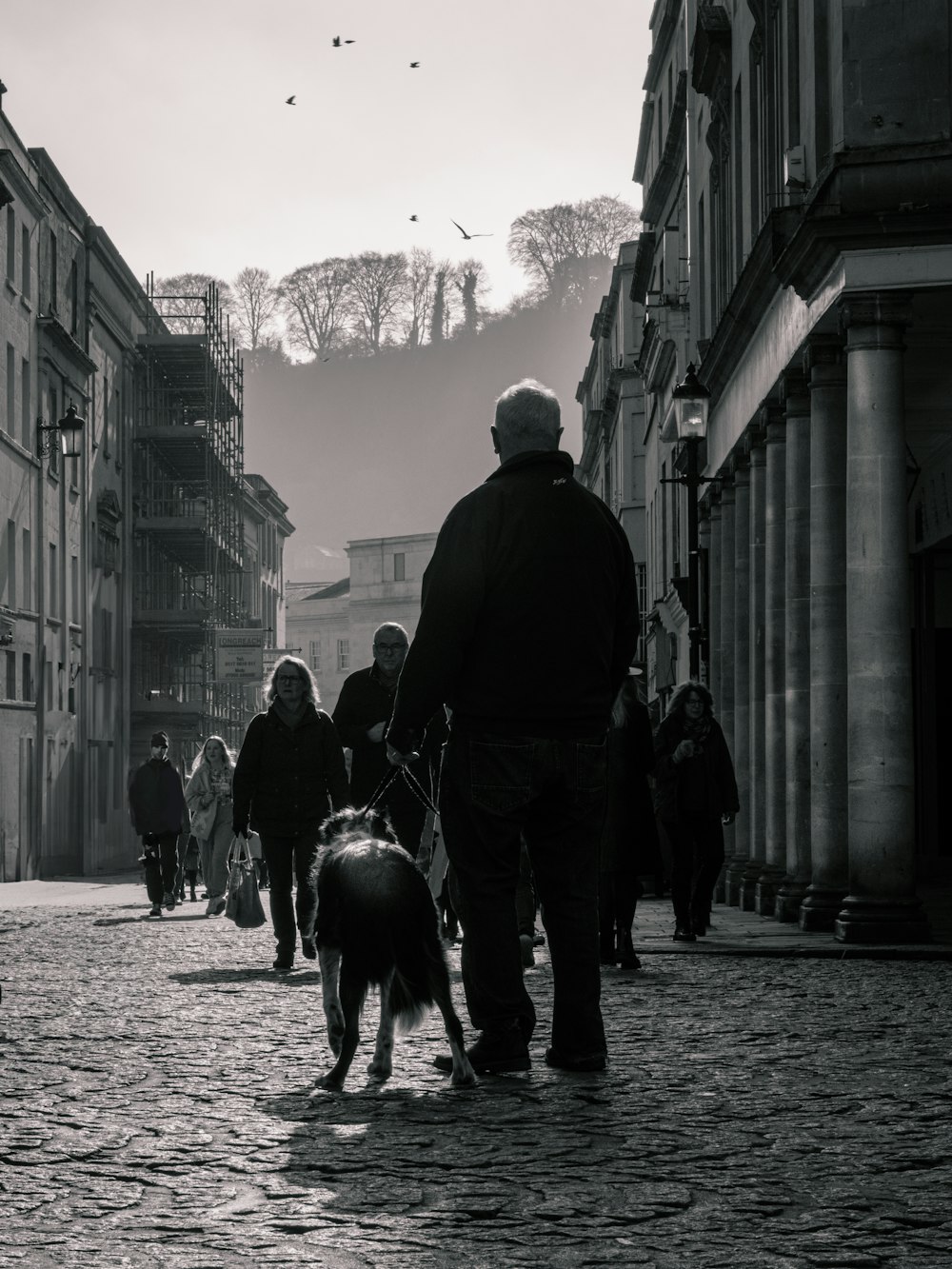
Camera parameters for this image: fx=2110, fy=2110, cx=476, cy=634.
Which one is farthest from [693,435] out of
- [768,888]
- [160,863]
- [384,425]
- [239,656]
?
[384,425]

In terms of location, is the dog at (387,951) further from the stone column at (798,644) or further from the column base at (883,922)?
the stone column at (798,644)

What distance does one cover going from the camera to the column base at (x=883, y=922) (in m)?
14.9

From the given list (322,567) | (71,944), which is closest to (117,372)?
(71,944)

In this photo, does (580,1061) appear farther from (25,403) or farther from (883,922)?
(25,403)

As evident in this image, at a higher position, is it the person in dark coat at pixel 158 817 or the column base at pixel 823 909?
the person in dark coat at pixel 158 817

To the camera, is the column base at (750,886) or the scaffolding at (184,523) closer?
the column base at (750,886)

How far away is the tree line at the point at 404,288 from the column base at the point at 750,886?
308 feet

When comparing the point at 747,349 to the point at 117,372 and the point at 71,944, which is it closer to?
the point at 71,944

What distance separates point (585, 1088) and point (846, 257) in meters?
9.46

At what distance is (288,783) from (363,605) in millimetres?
94931

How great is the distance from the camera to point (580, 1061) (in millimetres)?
7539

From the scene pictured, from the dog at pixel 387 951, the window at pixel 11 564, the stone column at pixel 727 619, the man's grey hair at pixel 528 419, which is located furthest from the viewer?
the window at pixel 11 564

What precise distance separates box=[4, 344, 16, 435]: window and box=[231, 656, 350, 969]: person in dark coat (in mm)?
29316

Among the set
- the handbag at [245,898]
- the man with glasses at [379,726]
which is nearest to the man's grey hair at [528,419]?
the man with glasses at [379,726]
